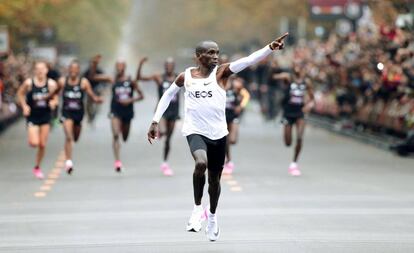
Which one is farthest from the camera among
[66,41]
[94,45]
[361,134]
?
[94,45]

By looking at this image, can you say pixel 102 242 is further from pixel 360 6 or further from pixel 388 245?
pixel 360 6

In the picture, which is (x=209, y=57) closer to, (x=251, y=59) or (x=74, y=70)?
(x=251, y=59)

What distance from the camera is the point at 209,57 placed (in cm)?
1286

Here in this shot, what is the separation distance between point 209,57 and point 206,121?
63 cm

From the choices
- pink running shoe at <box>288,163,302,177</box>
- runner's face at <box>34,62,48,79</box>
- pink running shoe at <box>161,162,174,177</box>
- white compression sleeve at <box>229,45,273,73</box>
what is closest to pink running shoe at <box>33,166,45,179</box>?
runner's face at <box>34,62,48,79</box>

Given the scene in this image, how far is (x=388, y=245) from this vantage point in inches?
495

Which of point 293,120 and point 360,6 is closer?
point 293,120

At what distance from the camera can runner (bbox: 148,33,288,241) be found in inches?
505

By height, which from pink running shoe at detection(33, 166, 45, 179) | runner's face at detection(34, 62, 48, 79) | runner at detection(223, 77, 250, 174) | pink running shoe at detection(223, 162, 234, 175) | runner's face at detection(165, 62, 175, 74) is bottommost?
pink running shoe at detection(223, 162, 234, 175)

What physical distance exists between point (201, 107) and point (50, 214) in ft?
12.3

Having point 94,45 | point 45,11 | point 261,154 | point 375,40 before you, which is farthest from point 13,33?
point 94,45

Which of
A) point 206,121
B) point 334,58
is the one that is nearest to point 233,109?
point 206,121

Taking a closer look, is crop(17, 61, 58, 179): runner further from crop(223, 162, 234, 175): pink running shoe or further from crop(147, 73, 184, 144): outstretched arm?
crop(147, 73, 184, 144): outstretched arm

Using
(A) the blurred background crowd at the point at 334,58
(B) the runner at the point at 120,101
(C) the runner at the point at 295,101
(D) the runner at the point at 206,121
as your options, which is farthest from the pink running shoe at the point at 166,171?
(D) the runner at the point at 206,121
